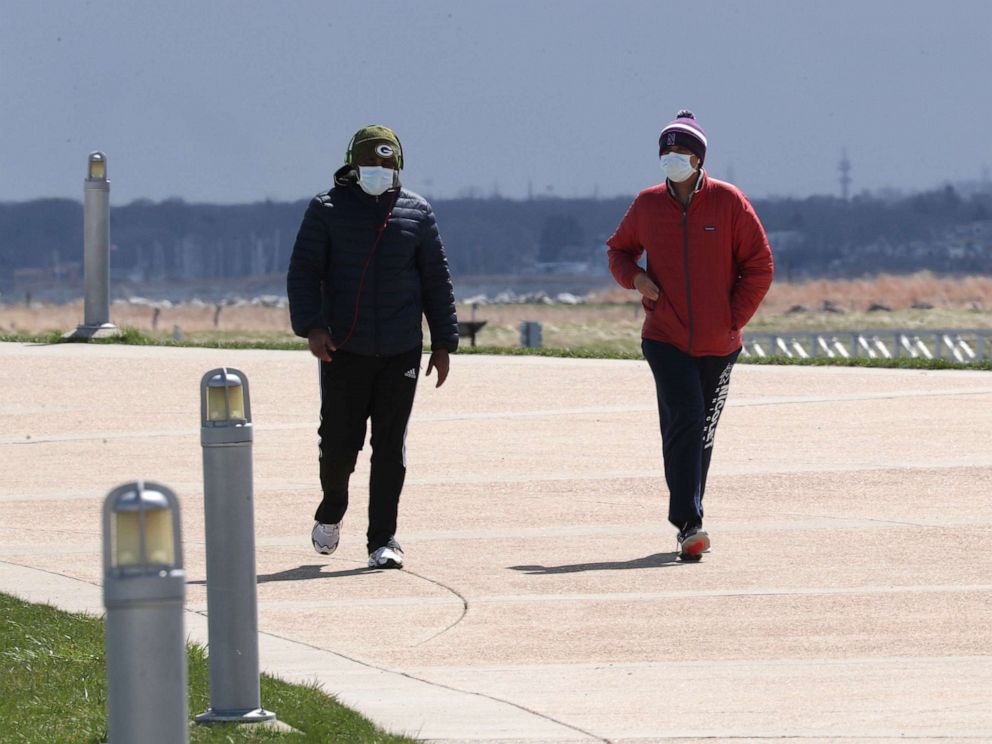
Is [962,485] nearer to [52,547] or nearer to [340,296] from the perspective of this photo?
[340,296]

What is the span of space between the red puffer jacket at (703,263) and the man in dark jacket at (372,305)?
0.93 meters

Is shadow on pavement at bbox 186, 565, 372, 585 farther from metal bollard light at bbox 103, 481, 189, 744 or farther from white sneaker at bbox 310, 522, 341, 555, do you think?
metal bollard light at bbox 103, 481, 189, 744

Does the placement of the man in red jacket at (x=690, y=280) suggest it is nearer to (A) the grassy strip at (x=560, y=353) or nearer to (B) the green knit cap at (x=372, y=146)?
(B) the green knit cap at (x=372, y=146)

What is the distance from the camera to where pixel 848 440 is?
13094 millimetres

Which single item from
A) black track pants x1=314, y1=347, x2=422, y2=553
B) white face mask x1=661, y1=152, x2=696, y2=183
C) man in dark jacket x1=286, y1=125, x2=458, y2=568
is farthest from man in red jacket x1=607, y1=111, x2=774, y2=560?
black track pants x1=314, y1=347, x2=422, y2=553

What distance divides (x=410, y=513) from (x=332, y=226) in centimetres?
210

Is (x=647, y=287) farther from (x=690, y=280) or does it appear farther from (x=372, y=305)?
(x=372, y=305)

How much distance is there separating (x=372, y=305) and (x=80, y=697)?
2.78 meters

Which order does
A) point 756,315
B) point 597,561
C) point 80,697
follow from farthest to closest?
1. point 756,315
2. point 597,561
3. point 80,697

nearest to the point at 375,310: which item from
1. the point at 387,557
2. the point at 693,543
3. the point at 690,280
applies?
the point at 387,557

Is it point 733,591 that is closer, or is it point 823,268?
point 733,591

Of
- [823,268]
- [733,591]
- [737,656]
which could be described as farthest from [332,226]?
[823,268]

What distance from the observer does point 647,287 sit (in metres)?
9.07

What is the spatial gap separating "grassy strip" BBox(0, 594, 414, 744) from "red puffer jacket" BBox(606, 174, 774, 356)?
2.92 metres
